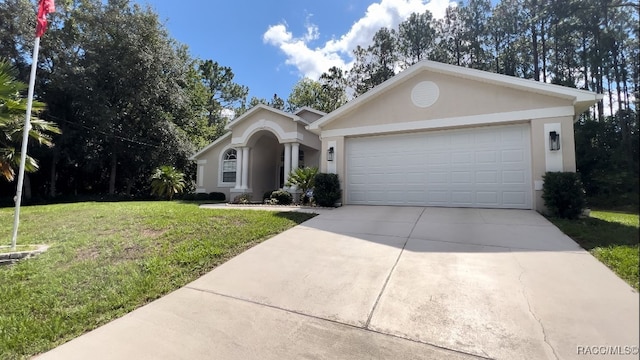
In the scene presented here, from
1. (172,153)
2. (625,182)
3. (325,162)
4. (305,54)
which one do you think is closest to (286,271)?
(625,182)

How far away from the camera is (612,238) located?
2396 millimetres

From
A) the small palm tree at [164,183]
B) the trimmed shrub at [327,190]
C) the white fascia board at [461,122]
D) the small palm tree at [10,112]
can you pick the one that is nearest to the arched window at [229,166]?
the small palm tree at [164,183]

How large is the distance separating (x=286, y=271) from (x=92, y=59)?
21613mm

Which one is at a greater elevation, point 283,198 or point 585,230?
point 283,198

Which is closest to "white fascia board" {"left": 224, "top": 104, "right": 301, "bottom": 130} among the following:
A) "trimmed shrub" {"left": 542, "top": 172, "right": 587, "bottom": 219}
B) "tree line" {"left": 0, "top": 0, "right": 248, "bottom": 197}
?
"tree line" {"left": 0, "top": 0, "right": 248, "bottom": 197}

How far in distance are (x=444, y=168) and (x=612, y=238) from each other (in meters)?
7.42

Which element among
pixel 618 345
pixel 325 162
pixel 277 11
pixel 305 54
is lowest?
pixel 618 345

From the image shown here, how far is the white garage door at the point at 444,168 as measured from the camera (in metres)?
8.80

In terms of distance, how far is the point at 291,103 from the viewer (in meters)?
35.8

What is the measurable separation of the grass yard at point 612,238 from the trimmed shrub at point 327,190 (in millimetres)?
5715

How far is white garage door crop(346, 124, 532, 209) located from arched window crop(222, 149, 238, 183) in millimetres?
9027

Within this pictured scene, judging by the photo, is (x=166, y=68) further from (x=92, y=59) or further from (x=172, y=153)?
(x=172, y=153)

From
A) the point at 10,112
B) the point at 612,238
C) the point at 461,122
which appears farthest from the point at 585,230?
the point at 10,112

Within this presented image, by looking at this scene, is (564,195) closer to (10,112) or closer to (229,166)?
(10,112)
